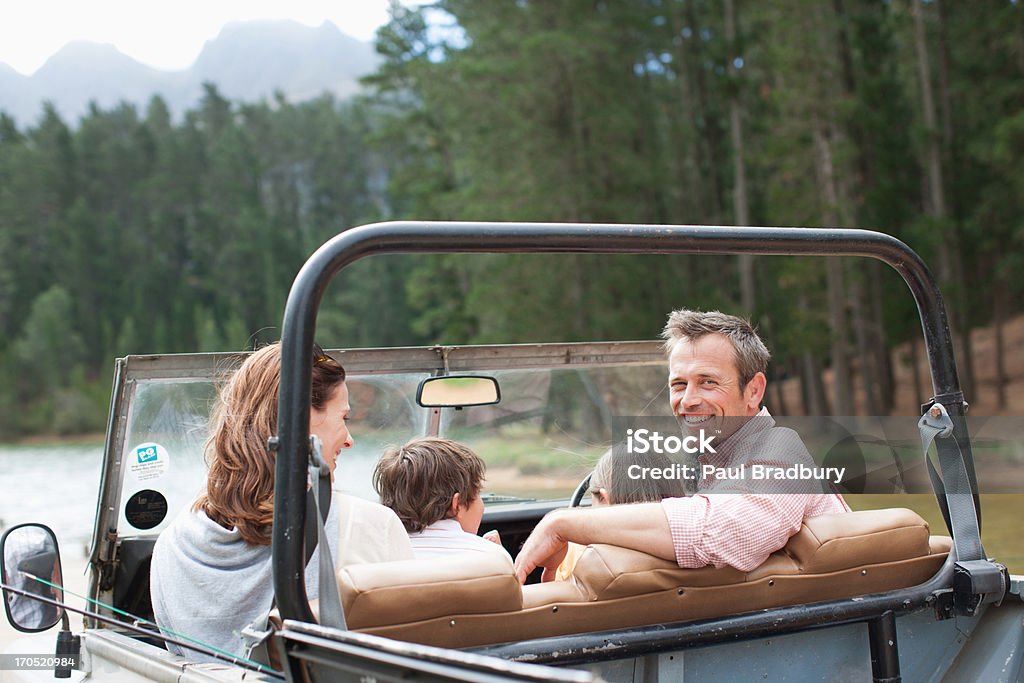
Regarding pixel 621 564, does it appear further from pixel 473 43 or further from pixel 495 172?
pixel 473 43

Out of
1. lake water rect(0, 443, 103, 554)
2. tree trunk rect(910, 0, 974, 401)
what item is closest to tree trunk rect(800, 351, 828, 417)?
tree trunk rect(910, 0, 974, 401)

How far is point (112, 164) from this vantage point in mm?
79375

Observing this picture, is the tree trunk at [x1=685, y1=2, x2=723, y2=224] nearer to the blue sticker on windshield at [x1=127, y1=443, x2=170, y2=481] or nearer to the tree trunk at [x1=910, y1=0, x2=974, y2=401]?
the tree trunk at [x1=910, y1=0, x2=974, y2=401]

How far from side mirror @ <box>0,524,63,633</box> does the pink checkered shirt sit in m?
1.63

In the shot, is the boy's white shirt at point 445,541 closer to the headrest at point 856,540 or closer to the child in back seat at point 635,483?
the child in back seat at point 635,483

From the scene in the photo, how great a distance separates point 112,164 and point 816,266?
66.2 meters

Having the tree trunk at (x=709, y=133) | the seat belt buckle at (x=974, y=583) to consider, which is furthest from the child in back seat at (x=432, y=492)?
the tree trunk at (x=709, y=133)

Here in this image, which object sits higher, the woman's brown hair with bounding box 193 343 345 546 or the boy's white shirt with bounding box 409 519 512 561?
the woman's brown hair with bounding box 193 343 345 546

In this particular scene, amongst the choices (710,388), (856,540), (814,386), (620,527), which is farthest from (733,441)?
(814,386)

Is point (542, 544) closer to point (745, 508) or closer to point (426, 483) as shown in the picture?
point (426, 483)

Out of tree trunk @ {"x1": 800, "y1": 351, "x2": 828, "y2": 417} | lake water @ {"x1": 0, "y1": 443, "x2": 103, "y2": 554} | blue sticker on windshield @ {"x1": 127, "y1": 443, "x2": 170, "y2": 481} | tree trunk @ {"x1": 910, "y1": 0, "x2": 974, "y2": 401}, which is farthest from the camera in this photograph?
tree trunk @ {"x1": 800, "y1": 351, "x2": 828, "y2": 417}

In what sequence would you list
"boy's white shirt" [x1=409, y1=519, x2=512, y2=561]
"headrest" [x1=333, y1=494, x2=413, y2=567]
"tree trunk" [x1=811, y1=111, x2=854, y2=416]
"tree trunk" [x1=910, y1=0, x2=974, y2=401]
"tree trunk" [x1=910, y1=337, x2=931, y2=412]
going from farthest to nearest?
"tree trunk" [x1=910, y1=337, x2=931, y2=412] → "tree trunk" [x1=811, y1=111, x2=854, y2=416] → "tree trunk" [x1=910, y1=0, x2=974, y2=401] → "boy's white shirt" [x1=409, y1=519, x2=512, y2=561] → "headrest" [x1=333, y1=494, x2=413, y2=567]

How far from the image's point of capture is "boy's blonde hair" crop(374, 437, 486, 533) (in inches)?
111

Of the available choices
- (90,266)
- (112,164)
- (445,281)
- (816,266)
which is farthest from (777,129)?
(112,164)
